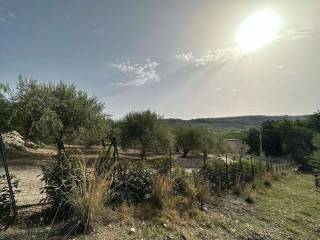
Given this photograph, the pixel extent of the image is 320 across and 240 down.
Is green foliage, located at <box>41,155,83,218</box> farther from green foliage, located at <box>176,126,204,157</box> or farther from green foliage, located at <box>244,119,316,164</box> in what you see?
green foliage, located at <box>244,119,316,164</box>

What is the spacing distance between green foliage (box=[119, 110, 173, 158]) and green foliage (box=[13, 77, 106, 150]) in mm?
7340

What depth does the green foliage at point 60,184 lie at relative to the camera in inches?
221

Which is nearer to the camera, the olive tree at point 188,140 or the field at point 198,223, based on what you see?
the field at point 198,223

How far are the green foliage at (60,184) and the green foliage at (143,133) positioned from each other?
25689mm

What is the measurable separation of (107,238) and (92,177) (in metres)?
1.26

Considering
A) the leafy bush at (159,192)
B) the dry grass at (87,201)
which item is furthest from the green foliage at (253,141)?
the dry grass at (87,201)

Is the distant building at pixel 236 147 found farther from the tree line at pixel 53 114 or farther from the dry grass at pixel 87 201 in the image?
the dry grass at pixel 87 201

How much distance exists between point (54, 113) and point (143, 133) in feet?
39.7

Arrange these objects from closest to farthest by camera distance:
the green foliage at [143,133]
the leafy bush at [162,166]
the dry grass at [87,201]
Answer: the dry grass at [87,201] < the leafy bush at [162,166] < the green foliage at [143,133]

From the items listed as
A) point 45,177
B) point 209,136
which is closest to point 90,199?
point 45,177

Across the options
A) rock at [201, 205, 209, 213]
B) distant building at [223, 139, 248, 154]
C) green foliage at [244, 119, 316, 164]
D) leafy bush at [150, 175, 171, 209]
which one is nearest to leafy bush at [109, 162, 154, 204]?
leafy bush at [150, 175, 171, 209]

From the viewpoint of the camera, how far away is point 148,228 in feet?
19.0

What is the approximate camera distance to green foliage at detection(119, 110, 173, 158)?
31734mm

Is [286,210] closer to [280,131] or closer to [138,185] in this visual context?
[138,185]
